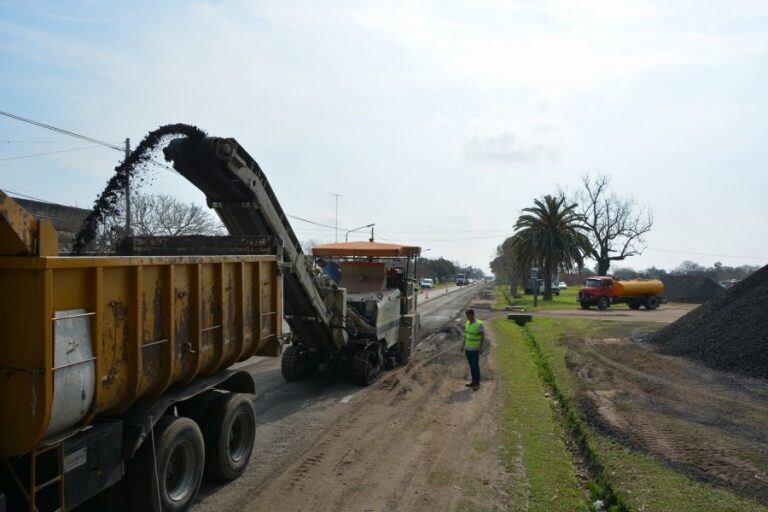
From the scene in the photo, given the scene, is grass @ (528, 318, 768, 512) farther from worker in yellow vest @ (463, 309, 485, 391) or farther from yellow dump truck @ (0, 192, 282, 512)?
yellow dump truck @ (0, 192, 282, 512)

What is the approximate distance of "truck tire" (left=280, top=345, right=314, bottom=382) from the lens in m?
11.4

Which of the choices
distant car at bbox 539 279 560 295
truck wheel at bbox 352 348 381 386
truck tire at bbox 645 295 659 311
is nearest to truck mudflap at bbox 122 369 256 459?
truck wheel at bbox 352 348 381 386

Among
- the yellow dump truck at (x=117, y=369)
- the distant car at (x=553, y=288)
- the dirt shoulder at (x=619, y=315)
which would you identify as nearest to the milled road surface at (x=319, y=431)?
the yellow dump truck at (x=117, y=369)

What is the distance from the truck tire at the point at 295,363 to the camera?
11.4m

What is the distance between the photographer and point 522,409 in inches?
382

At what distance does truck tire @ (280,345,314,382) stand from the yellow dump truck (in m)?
4.65

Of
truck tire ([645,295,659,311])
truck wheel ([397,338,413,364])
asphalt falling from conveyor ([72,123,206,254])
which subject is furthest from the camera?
truck tire ([645,295,659,311])

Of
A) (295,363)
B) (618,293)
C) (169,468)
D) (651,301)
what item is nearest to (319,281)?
(295,363)

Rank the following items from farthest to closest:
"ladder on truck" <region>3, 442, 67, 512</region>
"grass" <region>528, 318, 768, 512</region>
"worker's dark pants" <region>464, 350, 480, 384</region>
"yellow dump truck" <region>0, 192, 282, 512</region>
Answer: "worker's dark pants" <region>464, 350, 480, 384</region>
"grass" <region>528, 318, 768, 512</region>
"ladder on truck" <region>3, 442, 67, 512</region>
"yellow dump truck" <region>0, 192, 282, 512</region>

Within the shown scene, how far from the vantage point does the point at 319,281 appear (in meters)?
10.6

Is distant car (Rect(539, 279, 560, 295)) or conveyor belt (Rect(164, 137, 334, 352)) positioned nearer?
conveyor belt (Rect(164, 137, 334, 352))

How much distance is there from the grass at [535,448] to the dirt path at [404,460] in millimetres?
260

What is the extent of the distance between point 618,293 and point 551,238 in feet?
19.5

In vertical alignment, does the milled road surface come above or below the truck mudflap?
below
